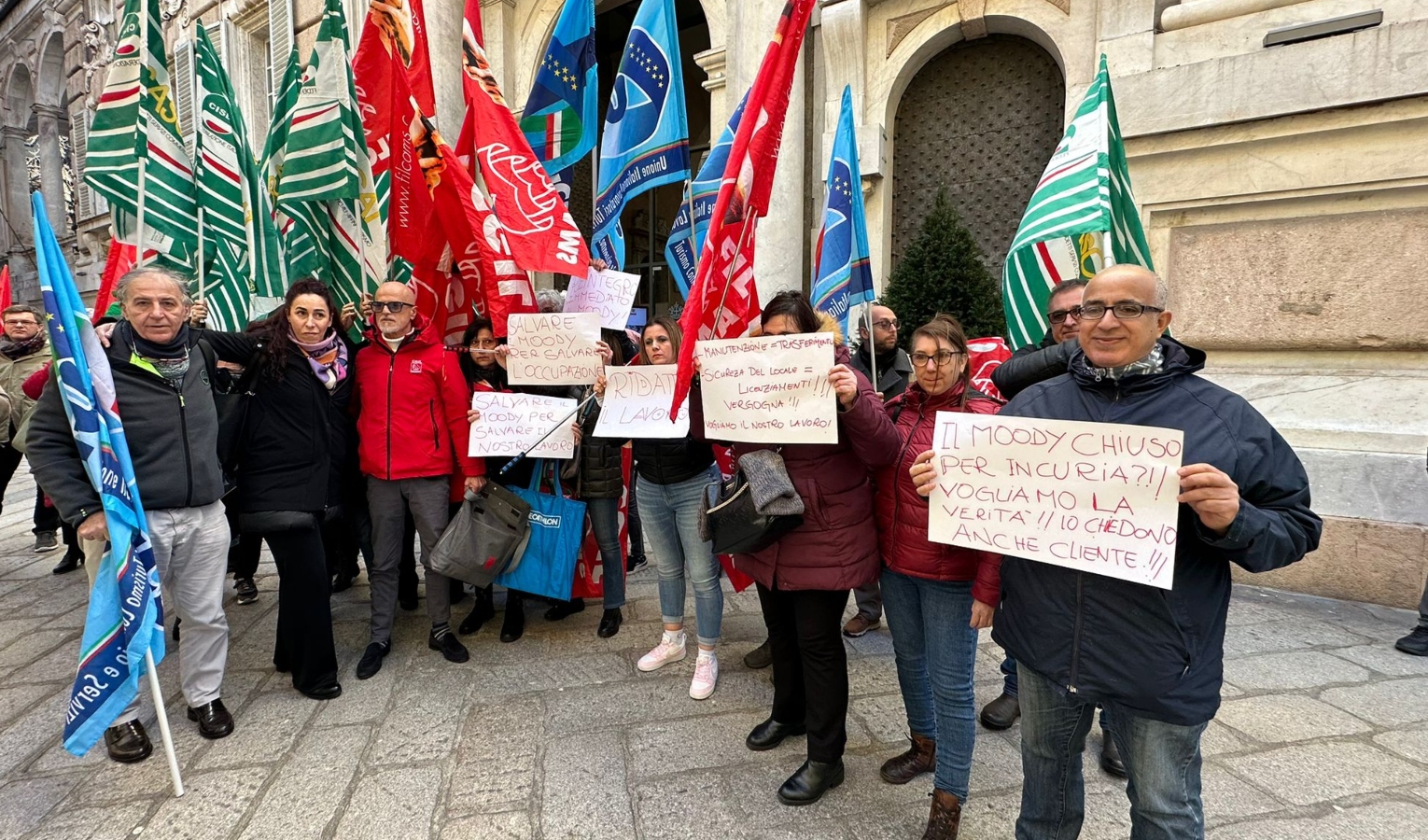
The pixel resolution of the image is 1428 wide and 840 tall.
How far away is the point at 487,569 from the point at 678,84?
116 inches

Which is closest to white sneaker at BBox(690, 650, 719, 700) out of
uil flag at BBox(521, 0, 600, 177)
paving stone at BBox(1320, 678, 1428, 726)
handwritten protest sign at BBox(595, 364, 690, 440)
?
handwritten protest sign at BBox(595, 364, 690, 440)

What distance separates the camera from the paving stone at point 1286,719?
273cm

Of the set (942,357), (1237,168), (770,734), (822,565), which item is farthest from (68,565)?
(1237,168)

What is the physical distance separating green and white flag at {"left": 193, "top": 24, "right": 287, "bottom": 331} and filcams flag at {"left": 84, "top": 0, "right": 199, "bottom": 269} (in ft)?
0.55

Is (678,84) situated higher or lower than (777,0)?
lower

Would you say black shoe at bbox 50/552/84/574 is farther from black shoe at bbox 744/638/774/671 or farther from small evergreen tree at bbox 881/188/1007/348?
small evergreen tree at bbox 881/188/1007/348

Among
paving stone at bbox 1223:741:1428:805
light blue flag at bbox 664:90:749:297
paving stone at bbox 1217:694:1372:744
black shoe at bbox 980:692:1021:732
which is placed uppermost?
light blue flag at bbox 664:90:749:297

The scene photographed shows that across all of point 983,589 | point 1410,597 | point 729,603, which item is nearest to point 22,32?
point 729,603

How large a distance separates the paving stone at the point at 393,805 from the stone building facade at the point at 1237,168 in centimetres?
536

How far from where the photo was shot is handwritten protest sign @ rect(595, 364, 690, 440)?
10.1 feet

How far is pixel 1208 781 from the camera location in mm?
2420

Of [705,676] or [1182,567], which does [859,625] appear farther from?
[1182,567]

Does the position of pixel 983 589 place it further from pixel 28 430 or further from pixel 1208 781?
pixel 28 430

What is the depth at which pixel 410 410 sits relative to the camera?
11.1ft
